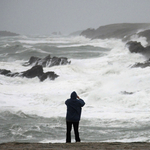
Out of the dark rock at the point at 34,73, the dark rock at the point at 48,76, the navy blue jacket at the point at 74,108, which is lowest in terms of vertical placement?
the navy blue jacket at the point at 74,108

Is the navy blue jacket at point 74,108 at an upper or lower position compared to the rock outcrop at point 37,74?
lower

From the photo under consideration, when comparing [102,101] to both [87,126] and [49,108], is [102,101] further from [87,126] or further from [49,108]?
[87,126]

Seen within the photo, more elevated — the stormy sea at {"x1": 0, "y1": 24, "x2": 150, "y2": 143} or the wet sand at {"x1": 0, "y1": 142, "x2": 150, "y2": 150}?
the stormy sea at {"x1": 0, "y1": 24, "x2": 150, "y2": 143}

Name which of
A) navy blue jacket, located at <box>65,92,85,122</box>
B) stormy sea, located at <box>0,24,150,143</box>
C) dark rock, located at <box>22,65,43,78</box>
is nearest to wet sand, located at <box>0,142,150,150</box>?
navy blue jacket, located at <box>65,92,85,122</box>

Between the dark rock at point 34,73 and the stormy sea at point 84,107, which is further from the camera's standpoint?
the dark rock at point 34,73

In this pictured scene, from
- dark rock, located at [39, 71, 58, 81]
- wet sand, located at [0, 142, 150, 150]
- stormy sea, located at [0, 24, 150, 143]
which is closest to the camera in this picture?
wet sand, located at [0, 142, 150, 150]

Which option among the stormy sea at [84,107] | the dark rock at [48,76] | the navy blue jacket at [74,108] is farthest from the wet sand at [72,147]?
the dark rock at [48,76]

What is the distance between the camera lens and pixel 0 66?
84.1 feet

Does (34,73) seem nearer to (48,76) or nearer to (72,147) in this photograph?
(48,76)

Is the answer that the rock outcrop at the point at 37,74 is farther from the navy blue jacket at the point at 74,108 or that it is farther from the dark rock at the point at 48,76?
the navy blue jacket at the point at 74,108

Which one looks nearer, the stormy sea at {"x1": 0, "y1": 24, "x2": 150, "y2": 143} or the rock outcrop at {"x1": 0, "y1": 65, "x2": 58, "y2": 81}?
the stormy sea at {"x1": 0, "y1": 24, "x2": 150, "y2": 143}

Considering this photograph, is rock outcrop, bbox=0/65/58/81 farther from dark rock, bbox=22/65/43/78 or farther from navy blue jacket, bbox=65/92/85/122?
navy blue jacket, bbox=65/92/85/122

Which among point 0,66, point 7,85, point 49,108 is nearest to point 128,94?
point 49,108

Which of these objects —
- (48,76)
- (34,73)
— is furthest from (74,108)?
(34,73)
